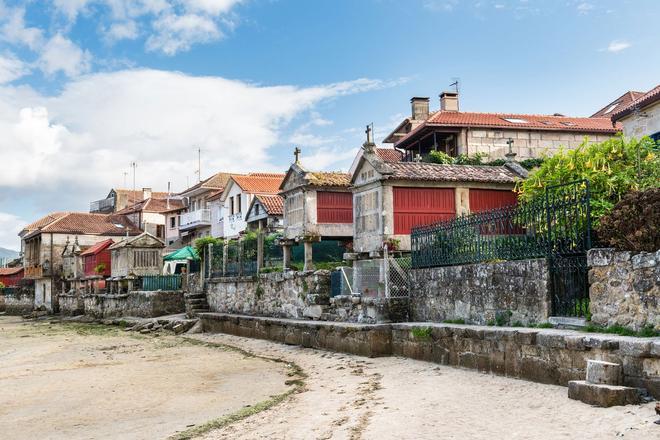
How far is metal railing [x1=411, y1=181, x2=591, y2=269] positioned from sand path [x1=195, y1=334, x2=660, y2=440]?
260cm

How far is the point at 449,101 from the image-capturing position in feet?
134

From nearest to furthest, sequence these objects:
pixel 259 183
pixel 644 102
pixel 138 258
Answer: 1. pixel 644 102
2. pixel 138 258
3. pixel 259 183

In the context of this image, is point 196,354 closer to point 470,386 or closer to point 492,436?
point 470,386

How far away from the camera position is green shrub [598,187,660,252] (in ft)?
31.8

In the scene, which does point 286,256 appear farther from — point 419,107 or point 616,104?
point 616,104

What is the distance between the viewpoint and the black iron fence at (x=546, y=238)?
447 inches

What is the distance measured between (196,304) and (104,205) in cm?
5534

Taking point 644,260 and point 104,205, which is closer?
point 644,260

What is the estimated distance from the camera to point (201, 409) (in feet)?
38.6

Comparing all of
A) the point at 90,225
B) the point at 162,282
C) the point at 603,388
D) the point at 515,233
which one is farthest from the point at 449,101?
the point at 90,225

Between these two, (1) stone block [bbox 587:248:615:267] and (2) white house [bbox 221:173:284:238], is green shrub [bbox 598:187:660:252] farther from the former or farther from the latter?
(2) white house [bbox 221:173:284:238]

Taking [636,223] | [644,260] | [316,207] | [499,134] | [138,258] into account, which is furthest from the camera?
[138,258]

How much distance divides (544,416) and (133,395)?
8.60 metres

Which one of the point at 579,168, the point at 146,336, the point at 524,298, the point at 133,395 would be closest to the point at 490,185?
the point at 579,168
